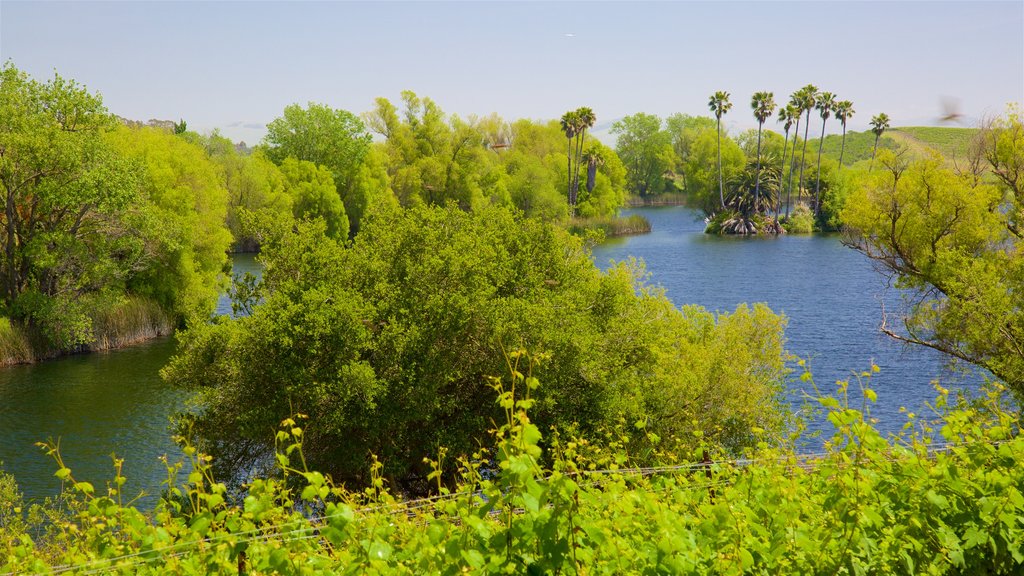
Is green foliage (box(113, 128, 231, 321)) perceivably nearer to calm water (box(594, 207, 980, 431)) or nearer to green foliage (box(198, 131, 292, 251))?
green foliage (box(198, 131, 292, 251))

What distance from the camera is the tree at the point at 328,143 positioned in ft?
264

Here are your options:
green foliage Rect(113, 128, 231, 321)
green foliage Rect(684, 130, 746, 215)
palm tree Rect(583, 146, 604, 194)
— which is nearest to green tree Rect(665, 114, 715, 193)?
green foliage Rect(684, 130, 746, 215)

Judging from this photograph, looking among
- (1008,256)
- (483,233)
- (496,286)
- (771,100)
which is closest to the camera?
(496,286)

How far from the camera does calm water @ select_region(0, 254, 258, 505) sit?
25.0 meters

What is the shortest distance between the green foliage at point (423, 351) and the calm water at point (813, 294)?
700 centimetres

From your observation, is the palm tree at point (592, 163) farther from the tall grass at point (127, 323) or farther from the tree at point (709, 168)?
the tall grass at point (127, 323)

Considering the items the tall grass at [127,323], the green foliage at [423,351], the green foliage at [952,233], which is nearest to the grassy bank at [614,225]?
the tall grass at [127,323]

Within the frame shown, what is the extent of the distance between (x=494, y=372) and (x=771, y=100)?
82.1m

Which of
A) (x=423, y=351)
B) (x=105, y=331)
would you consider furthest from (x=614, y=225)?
(x=423, y=351)

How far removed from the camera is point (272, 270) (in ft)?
73.0

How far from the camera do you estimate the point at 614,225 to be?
9994 centimetres

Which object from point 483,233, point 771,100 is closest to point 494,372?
point 483,233

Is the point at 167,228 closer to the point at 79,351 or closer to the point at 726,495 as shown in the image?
the point at 79,351

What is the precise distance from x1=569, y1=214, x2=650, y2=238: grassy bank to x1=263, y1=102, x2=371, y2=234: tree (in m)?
26.8
